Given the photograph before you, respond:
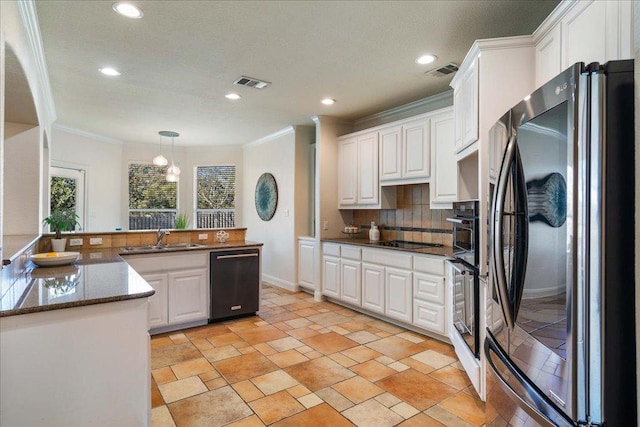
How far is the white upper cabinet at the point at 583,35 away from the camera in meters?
1.41

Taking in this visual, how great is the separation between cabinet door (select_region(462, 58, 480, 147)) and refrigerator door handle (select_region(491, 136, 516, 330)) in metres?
1.01

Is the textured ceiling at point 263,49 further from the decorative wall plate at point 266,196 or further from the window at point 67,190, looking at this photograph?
the decorative wall plate at point 266,196

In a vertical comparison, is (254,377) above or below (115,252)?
below

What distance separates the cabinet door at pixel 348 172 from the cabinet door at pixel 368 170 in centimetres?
6

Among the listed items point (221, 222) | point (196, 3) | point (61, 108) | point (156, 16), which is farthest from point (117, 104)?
point (221, 222)

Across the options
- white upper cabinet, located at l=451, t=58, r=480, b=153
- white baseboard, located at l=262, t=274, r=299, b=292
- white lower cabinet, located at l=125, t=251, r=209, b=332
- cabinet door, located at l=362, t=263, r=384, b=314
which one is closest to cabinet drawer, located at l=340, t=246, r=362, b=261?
cabinet door, located at l=362, t=263, r=384, b=314

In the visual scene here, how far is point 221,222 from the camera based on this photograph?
7.45 meters

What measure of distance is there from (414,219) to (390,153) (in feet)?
2.77

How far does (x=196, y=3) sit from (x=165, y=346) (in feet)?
9.38

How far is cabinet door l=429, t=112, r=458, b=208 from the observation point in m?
3.46

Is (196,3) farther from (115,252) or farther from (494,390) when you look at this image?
(494,390)

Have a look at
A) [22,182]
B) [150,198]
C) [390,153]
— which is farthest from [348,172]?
[150,198]

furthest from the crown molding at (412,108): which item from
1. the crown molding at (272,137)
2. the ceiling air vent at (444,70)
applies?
the crown molding at (272,137)

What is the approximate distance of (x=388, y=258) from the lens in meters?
3.86
